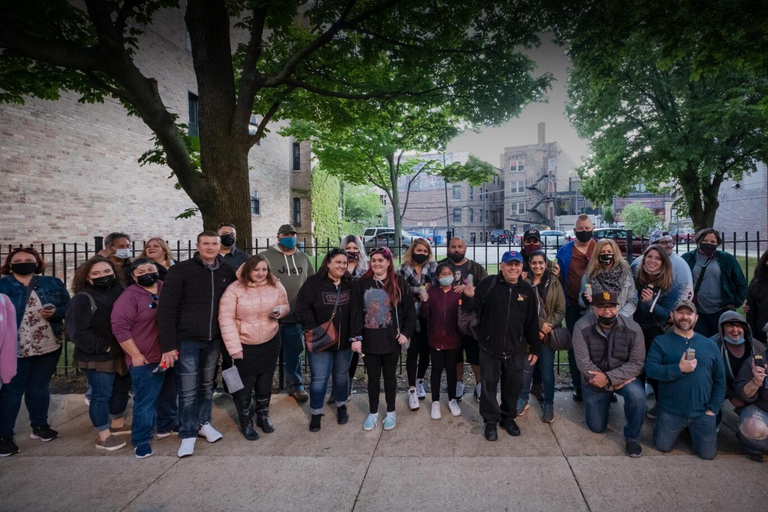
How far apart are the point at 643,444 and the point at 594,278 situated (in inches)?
67.2

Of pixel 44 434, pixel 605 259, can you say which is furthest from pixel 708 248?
pixel 44 434

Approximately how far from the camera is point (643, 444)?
3951 millimetres

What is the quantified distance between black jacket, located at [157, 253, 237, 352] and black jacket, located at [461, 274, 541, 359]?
9.18 feet

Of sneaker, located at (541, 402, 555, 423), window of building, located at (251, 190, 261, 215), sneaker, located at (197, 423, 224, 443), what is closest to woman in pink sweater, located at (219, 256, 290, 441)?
sneaker, located at (197, 423, 224, 443)

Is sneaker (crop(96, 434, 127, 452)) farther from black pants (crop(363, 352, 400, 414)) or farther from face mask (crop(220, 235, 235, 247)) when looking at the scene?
black pants (crop(363, 352, 400, 414))

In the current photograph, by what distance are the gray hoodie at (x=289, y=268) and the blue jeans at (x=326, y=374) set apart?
3.21 ft

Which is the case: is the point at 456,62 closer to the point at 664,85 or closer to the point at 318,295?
the point at 318,295

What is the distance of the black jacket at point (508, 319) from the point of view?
420 centimetres

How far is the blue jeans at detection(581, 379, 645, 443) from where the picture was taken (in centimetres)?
381

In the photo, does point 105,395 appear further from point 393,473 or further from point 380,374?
point 393,473

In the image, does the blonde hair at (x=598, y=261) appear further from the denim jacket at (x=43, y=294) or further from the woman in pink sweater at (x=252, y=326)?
the denim jacket at (x=43, y=294)

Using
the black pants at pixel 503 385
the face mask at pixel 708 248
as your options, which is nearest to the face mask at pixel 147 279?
the black pants at pixel 503 385

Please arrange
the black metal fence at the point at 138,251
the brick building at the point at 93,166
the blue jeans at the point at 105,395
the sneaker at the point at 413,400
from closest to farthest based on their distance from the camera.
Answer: the blue jeans at the point at 105,395, the sneaker at the point at 413,400, the black metal fence at the point at 138,251, the brick building at the point at 93,166

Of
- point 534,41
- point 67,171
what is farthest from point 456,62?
point 67,171
